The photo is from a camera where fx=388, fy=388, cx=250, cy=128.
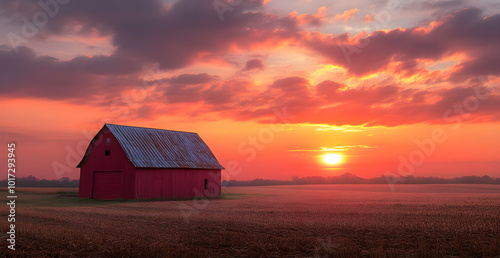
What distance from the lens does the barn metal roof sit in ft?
141

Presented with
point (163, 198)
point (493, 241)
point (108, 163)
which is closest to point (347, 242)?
point (493, 241)

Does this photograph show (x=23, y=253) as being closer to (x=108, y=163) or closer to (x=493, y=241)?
(x=493, y=241)

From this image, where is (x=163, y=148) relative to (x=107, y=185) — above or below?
above

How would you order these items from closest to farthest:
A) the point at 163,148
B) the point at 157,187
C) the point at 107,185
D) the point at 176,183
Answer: the point at 107,185 → the point at 157,187 → the point at 176,183 → the point at 163,148

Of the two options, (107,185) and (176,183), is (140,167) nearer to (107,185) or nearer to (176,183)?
(107,185)

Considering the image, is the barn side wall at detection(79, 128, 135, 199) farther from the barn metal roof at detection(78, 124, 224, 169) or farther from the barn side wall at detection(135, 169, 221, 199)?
the barn side wall at detection(135, 169, 221, 199)

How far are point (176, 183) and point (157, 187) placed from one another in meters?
2.73

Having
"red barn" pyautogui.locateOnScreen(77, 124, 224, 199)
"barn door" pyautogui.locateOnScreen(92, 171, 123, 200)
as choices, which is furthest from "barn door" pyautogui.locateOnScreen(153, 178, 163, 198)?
"barn door" pyautogui.locateOnScreen(92, 171, 123, 200)

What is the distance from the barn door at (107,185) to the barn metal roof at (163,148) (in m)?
3.04

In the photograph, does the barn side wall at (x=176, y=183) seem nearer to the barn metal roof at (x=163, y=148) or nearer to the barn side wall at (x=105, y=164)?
the barn metal roof at (x=163, y=148)

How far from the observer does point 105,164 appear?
43312mm

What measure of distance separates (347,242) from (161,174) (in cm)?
Result: 3366

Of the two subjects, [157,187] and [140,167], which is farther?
[157,187]

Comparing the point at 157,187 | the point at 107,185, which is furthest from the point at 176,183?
the point at 107,185
